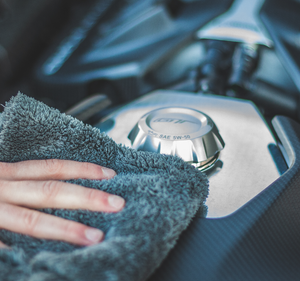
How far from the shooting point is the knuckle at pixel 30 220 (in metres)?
0.28

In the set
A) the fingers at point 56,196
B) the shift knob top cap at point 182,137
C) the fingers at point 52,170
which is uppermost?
the shift knob top cap at point 182,137

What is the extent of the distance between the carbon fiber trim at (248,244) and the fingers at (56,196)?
0.08m

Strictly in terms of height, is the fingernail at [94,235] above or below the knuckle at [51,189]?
below

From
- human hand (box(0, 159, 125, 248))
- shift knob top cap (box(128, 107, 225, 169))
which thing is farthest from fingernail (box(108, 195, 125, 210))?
shift knob top cap (box(128, 107, 225, 169))

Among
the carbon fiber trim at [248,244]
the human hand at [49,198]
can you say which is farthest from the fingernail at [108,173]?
the carbon fiber trim at [248,244]

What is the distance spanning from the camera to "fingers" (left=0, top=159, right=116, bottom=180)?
13.3 inches

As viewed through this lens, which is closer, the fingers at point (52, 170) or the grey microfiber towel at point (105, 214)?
the grey microfiber towel at point (105, 214)

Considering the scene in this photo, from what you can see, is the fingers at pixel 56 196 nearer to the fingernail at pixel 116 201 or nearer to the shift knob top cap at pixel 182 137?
the fingernail at pixel 116 201

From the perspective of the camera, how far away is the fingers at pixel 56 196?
295 millimetres

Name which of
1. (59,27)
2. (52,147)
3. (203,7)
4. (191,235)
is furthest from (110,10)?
(191,235)

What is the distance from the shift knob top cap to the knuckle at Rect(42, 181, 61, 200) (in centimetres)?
12

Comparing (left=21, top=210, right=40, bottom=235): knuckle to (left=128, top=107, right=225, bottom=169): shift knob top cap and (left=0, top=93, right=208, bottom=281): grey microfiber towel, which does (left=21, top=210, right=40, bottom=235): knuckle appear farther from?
(left=128, top=107, right=225, bottom=169): shift knob top cap

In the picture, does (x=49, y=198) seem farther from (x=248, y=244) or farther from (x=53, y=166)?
(x=248, y=244)

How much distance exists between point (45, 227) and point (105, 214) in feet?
0.19
